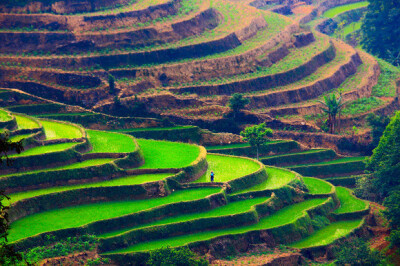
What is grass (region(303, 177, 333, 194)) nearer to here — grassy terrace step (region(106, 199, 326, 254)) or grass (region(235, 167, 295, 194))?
grass (region(235, 167, 295, 194))

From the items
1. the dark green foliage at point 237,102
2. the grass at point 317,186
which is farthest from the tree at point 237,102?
the grass at point 317,186

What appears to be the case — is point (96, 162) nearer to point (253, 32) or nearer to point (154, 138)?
point (154, 138)

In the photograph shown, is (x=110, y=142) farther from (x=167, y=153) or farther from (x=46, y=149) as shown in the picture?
(x=46, y=149)

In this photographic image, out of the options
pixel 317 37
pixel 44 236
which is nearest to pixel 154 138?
pixel 44 236

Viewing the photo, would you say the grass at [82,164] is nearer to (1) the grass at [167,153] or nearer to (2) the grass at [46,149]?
(2) the grass at [46,149]

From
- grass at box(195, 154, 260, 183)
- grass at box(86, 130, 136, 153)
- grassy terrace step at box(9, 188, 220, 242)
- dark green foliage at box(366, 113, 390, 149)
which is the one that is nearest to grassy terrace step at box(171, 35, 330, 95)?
dark green foliage at box(366, 113, 390, 149)
